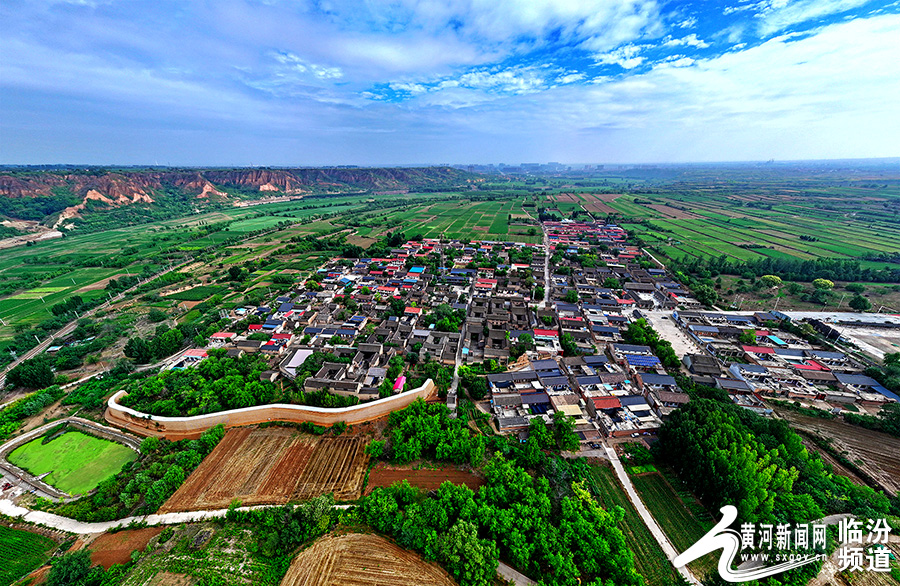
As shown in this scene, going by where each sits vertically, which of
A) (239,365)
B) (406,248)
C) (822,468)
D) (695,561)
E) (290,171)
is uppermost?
(290,171)

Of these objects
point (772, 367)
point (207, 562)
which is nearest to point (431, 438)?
point (207, 562)

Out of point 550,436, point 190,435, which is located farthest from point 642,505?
point 190,435

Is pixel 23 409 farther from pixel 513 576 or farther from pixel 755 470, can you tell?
pixel 755 470

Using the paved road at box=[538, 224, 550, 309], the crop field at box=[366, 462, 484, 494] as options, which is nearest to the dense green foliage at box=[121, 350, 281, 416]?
the crop field at box=[366, 462, 484, 494]

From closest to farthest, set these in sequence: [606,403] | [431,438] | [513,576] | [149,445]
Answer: [513,576] < [431,438] < [149,445] < [606,403]

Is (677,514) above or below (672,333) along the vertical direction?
below

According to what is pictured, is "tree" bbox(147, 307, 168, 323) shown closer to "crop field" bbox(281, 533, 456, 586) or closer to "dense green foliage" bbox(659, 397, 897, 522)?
"crop field" bbox(281, 533, 456, 586)

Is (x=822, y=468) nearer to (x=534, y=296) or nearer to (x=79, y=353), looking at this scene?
(x=534, y=296)
